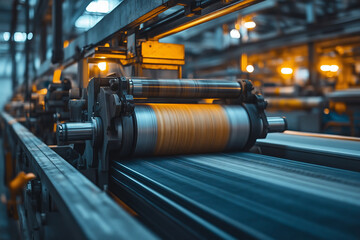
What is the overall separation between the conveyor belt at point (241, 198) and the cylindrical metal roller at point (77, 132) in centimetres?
19

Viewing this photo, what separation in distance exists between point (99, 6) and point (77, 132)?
49.1 inches

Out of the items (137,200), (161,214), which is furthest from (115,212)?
(137,200)

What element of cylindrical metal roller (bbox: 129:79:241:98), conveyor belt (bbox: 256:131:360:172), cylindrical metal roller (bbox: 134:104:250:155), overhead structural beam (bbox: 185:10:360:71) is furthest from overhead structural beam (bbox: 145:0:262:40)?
overhead structural beam (bbox: 185:10:360:71)

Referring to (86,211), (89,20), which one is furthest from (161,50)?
(86,211)

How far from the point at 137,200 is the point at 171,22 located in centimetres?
108

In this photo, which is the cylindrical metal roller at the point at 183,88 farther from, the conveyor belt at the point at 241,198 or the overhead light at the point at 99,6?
the overhead light at the point at 99,6

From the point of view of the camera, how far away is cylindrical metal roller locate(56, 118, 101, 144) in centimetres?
148

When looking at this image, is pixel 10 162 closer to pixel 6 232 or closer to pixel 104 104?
pixel 6 232

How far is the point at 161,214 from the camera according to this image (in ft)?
3.17

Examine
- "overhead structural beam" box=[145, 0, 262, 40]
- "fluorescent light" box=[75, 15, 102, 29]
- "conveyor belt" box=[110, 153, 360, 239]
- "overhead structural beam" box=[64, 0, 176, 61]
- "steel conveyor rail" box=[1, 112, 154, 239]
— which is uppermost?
"fluorescent light" box=[75, 15, 102, 29]

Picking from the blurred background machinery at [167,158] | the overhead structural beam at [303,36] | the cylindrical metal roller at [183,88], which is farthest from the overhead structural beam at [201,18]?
the overhead structural beam at [303,36]

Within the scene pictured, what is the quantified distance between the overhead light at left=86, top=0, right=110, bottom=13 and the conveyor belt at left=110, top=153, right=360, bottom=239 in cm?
131

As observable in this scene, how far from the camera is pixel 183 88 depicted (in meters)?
1.72

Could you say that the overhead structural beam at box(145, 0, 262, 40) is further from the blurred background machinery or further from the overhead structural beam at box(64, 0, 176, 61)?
the overhead structural beam at box(64, 0, 176, 61)
